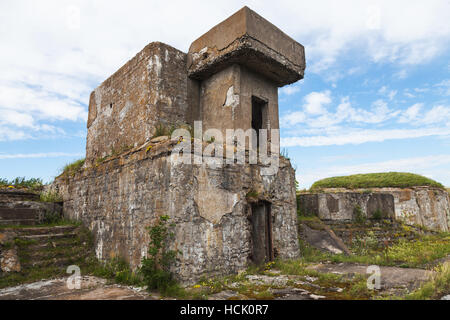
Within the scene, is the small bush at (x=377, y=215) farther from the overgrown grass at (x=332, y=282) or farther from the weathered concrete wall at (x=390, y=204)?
the overgrown grass at (x=332, y=282)

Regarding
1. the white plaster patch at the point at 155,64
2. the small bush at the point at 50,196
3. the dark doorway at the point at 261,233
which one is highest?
the white plaster patch at the point at 155,64

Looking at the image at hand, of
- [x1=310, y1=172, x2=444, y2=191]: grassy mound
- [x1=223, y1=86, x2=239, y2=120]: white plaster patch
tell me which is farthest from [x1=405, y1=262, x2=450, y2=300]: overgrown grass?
[x1=310, y1=172, x2=444, y2=191]: grassy mound

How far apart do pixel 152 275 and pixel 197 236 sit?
0.94 m

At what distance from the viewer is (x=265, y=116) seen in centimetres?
757

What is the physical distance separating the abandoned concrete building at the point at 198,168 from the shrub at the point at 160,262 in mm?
141

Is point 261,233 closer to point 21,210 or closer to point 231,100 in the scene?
point 231,100

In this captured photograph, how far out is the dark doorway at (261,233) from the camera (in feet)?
21.2

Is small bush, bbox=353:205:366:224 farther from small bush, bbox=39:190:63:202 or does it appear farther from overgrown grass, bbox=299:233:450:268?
small bush, bbox=39:190:63:202

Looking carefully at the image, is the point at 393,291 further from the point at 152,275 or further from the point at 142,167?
the point at 142,167

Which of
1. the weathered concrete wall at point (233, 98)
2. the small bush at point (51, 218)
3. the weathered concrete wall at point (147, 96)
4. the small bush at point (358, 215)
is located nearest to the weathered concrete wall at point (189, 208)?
the weathered concrete wall at point (147, 96)

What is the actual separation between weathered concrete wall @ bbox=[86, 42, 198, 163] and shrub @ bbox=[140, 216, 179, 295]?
2.42m

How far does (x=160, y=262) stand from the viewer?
15.9 ft

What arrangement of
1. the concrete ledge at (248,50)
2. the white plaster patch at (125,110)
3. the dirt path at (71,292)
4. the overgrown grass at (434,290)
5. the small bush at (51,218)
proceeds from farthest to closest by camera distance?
the small bush at (51,218)
the white plaster patch at (125,110)
the concrete ledge at (248,50)
the dirt path at (71,292)
the overgrown grass at (434,290)

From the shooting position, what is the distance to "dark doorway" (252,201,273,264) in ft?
21.2
